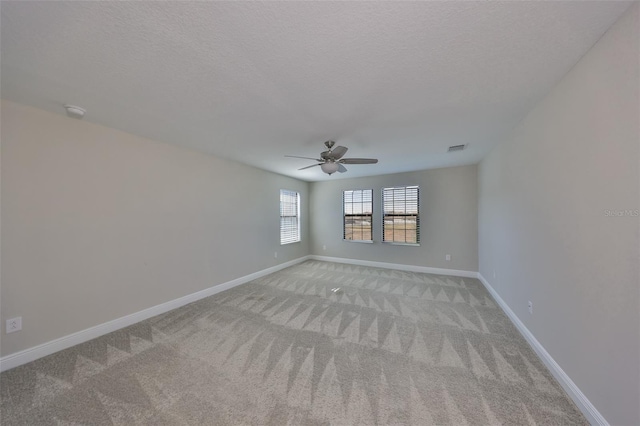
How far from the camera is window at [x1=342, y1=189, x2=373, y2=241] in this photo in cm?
566

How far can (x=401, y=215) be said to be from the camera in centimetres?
526

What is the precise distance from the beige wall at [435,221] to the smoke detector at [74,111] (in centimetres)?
481

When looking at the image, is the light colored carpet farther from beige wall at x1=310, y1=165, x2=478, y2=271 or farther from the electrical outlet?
beige wall at x1=310, y1=165, x2=478, y2=271

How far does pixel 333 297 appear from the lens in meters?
3.53

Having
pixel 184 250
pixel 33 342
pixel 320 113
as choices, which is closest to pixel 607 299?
pixel 320 113

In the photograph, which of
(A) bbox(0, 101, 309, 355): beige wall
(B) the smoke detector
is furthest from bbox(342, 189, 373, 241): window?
(B) the smoke detector

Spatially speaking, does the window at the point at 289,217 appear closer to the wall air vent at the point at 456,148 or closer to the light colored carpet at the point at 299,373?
the light colored carpet at the point at 299,373

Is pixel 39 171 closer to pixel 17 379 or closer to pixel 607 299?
pixel 17 379

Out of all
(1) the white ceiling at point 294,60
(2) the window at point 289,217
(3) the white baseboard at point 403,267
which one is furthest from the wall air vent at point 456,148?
(2) the window at point 289,217

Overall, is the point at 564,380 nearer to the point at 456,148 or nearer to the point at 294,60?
the point at 456,148

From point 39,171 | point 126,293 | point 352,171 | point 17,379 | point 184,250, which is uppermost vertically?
point 352,171

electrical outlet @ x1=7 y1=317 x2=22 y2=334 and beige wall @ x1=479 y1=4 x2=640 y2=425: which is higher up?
beige wall @ x1=479 y1=4 x2=640 y2=425

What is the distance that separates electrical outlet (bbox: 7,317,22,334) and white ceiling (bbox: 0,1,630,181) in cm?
202

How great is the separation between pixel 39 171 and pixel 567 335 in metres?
4.92
